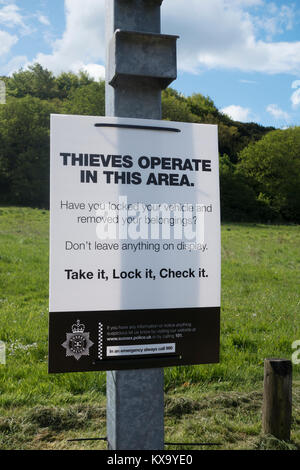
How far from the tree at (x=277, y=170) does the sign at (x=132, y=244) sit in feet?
170

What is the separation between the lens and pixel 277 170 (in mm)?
57219

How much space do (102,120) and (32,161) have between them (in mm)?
43067

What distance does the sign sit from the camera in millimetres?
2691

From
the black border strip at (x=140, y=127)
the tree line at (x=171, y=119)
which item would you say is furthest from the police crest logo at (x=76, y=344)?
the tree line at (x=171, y=119)

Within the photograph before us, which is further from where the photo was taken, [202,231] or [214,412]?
[214,412]

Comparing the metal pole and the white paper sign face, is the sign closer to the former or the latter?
the white paper sign face

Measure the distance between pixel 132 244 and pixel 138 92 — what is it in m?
0.96

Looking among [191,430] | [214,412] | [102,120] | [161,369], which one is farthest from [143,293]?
[214,412]

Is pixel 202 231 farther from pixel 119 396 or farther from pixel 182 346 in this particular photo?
pixel 119 396

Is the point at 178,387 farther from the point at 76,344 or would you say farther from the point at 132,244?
the point at 132,244

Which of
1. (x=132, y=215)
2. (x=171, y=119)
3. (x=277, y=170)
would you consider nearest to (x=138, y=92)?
(x=132, y=215)

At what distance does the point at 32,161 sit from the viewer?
144 feet
